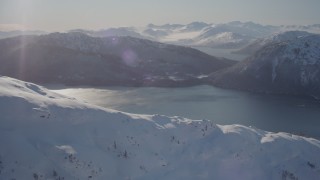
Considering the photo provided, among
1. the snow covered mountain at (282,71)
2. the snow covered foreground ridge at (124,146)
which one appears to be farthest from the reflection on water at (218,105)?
the snow covered foreground ridge at (124,146)

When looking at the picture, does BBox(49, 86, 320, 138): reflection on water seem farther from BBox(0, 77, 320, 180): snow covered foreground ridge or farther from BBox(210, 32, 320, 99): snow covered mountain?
BBox(0, 77, 320, 180): snow covered foreground ridge

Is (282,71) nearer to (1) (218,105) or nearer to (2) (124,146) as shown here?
(1) (218,105)

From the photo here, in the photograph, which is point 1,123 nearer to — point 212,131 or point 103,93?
point 212,131

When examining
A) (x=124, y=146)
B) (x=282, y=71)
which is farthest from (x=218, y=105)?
(x=124, y=146)

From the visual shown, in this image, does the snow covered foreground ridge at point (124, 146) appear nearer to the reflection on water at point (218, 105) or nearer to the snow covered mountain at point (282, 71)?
the reflection on water at point (218, 105)

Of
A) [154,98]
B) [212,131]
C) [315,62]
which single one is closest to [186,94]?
[154,98]

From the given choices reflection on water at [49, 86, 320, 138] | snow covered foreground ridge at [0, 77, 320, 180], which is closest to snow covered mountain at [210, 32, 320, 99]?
reflection on water at [49, 86, 320, 138]
